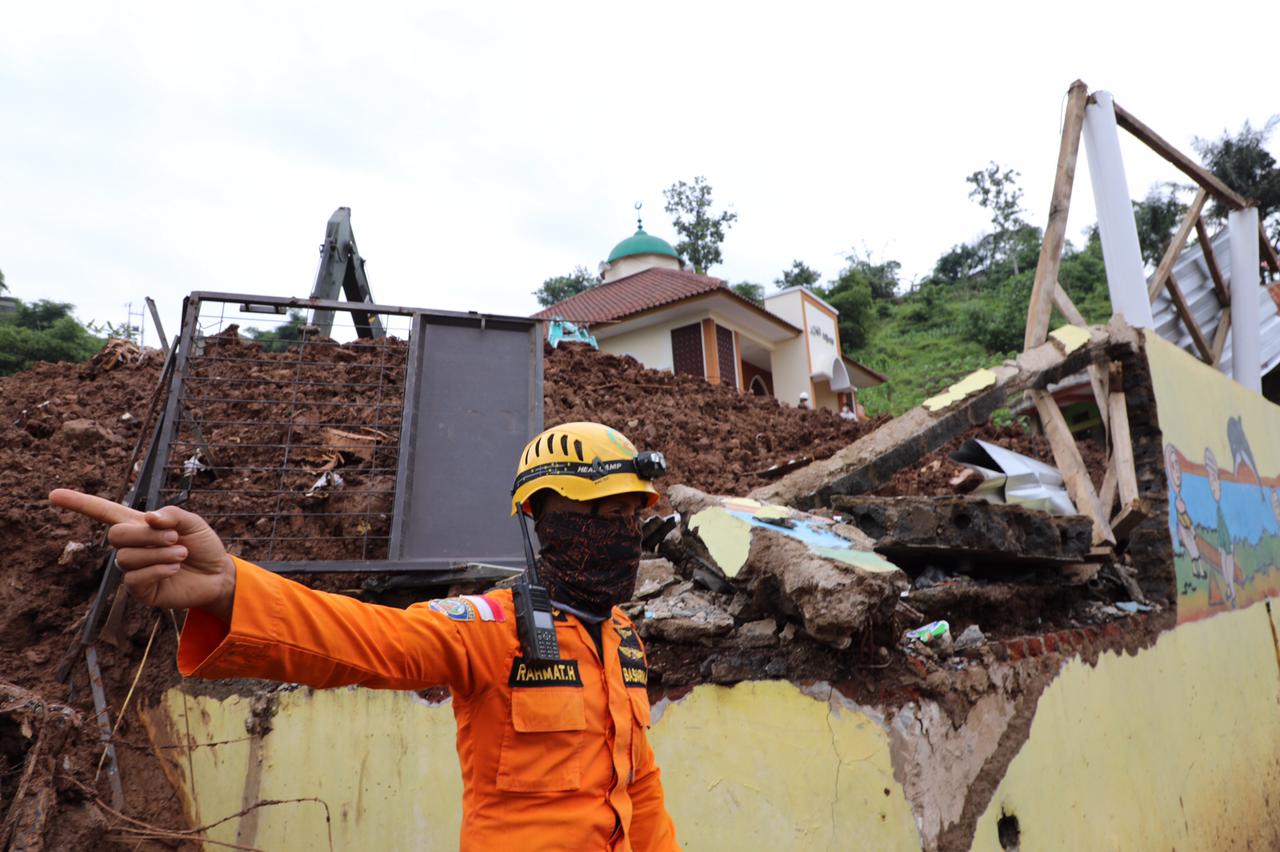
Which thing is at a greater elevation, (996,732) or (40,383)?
(40,383)

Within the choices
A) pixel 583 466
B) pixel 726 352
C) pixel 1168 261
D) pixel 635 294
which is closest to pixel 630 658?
pixel 583 466

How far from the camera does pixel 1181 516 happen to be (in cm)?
530

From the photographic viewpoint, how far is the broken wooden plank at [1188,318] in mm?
7500

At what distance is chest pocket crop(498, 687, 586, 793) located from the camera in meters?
1.74

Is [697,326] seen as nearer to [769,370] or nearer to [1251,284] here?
[769,370]

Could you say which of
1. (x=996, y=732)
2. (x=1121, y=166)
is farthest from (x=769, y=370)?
(x=996, y=732)

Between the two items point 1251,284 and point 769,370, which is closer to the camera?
point 1251,284

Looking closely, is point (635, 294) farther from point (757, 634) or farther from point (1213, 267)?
point (757, 634)

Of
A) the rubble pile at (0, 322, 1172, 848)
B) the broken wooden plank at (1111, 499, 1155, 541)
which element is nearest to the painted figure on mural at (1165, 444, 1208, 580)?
the rubble pile at (0, 322, 1172, 848)

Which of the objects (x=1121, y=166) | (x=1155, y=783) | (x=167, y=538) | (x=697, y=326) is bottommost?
(x=1155, y=783)

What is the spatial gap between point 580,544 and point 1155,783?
12.6ft

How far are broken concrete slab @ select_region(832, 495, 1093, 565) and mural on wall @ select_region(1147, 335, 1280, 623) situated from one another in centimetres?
173

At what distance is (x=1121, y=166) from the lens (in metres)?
6.18

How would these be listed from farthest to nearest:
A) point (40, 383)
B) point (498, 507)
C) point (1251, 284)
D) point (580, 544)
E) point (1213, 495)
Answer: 1. point (1251, 284)
2. point (40, 383)
3. point (1213, 495)
4. point (498, 507)
5. point (580, 544)
